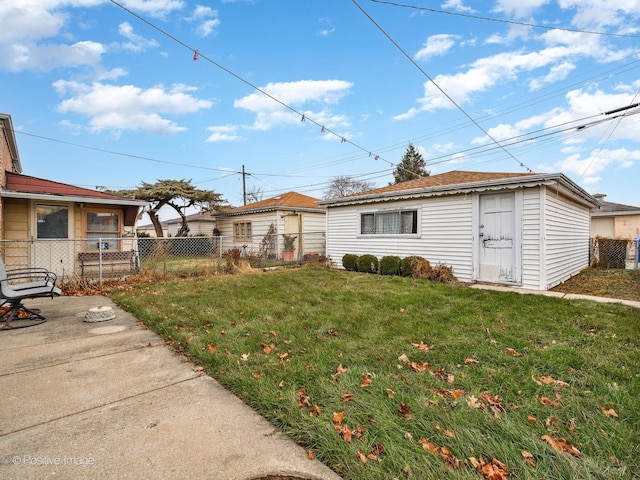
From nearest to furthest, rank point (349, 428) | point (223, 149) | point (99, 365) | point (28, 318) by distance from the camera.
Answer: point (349, 428)
point (99, 365)
point (28, 318)
point (223, 149)

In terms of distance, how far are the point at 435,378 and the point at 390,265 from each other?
6702mm

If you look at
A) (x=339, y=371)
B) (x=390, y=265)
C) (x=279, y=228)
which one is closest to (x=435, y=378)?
(x=339, y=371)

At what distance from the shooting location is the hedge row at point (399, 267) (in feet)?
27.3

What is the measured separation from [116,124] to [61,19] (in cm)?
890

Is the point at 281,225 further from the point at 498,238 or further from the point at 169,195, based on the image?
the point at 498,238

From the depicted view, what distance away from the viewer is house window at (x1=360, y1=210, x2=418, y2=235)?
9516 millimetres

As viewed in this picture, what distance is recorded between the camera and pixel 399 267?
9.09m

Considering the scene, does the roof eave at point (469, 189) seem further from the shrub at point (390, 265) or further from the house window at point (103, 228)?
the house window at point (103, 228)

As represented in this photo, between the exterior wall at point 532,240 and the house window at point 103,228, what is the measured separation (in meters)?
11.7

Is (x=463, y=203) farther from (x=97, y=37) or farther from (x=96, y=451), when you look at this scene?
(x=97, y=37)

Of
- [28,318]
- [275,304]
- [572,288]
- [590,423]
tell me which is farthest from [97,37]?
[572,288]

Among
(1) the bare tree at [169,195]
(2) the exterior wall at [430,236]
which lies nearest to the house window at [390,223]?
(2) the exterior wall at [430,236]

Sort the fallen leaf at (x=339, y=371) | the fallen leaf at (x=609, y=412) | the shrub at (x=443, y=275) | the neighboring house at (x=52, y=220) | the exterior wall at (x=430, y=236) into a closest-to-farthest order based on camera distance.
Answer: the fallen leaf at (x=609, y=412)
the fallen leaf at (x=339, y=371)
the shrub at (x=443, y=275)
the exterior wall at (x=430, y=236)
the neighboring house at (x=52, y=220)

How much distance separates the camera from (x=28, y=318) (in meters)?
4.84
